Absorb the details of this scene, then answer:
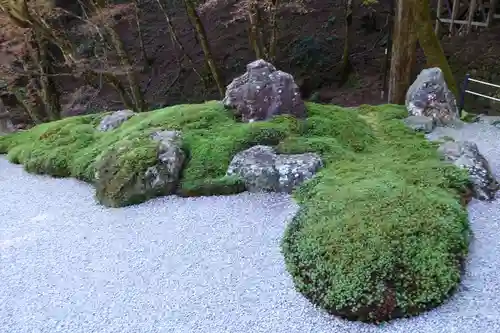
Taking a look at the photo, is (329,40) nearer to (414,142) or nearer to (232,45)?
(232,45)

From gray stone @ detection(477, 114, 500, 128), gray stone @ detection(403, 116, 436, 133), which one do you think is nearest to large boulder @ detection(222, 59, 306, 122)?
gray stone @ detection(403, 116, 436, 133)

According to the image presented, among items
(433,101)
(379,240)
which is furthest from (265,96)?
(379,240)

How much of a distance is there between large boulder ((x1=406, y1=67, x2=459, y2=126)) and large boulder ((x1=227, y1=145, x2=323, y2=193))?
243cm

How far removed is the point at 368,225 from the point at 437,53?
5821 millimetres

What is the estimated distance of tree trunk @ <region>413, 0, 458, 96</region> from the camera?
793 centimetres

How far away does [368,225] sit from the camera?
13.2ft

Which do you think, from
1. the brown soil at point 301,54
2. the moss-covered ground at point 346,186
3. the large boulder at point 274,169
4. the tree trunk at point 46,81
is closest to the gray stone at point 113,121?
the moss-covered ground at point 346,186

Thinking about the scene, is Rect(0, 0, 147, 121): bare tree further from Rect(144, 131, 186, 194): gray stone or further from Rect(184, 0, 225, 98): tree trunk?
Rect(144, 131, 186, 194): gray stone

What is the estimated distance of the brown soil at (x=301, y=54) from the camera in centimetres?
1309

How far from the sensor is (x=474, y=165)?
5180 millimetres

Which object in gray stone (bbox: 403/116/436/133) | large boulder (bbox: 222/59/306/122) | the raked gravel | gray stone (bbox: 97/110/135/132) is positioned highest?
large boulder (bbox: 222/59/306/122)

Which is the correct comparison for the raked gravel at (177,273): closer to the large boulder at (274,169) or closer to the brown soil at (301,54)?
the large boulder at (274,169)

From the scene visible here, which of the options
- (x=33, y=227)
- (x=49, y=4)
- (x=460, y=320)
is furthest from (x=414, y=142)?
(x=49, y=4)

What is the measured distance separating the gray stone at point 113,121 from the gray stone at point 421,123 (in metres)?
4.69
